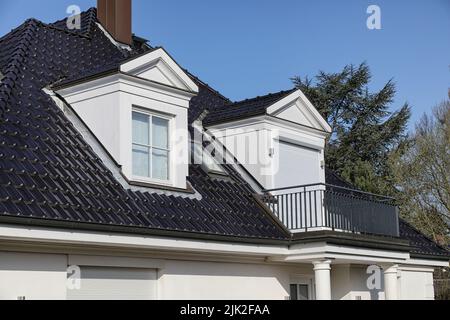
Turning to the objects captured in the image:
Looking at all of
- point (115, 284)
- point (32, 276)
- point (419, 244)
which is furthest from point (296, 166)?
point (32, 276)

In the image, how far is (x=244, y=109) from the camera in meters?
15.7

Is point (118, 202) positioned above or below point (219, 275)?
above

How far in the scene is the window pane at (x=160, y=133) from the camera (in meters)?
12.7

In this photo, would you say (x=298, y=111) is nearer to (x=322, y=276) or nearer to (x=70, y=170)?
(x=322, y=276)

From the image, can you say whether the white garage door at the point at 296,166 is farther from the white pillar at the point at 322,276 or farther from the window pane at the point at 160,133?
the window pane at the point at 160,133

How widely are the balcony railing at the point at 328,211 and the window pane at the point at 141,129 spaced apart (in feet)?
10.0

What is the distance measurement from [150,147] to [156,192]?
85 centimetres

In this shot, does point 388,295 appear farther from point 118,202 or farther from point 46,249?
point 46,249

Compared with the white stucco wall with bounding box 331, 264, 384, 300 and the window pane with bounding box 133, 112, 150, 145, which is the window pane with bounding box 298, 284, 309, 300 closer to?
the white stucco wall with bounding box 331, 264, 384, 300

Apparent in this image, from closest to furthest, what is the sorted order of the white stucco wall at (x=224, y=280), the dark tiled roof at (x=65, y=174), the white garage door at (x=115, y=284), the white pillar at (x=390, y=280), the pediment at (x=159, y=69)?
1. the dark tiled roof at (x=65, y=174)
2. the white garage door at (x=115, y=284)
3. the white stucco wall at (x=224, y=280)
4. the pediment at (x=159, y=69)
5. the white pillar at (x=390, y=280)

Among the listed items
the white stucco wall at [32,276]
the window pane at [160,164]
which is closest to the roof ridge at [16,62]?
the window pane at [160,164]

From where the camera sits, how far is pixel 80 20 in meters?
17.2
